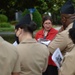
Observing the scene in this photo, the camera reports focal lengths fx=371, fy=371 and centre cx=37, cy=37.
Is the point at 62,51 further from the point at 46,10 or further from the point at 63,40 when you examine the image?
the point at 46,10

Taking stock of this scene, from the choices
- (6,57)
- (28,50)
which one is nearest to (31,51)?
(28,50)

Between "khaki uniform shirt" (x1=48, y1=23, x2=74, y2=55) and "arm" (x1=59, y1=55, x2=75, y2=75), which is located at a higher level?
"arm" (x1=59, y1=55, x2=75, y2=75)

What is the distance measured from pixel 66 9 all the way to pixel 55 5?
19510 mm

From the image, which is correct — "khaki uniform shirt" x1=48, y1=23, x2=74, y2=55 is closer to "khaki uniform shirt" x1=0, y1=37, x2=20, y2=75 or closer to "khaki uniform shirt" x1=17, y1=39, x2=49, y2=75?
"khaki uniform shirt" x1=17, y1=39, x2=49, y2=75

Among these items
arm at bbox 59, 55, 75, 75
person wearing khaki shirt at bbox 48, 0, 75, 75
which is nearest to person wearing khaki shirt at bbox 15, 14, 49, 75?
person wearing khaki shirt at bbox 48, 0, 75, 75

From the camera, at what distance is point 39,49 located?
193 inches

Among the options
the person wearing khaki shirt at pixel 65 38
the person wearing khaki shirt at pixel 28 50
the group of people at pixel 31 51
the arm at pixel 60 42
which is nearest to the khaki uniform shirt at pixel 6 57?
the group of people at pixel 31 51

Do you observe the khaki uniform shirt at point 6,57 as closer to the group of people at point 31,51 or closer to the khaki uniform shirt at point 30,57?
the group of people at point 31,51

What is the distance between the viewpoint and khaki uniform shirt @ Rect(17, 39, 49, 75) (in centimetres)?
475

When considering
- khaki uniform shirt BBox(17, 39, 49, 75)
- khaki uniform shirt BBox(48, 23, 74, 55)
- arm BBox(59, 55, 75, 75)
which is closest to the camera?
arm BBox(59, 55, 75, 75)

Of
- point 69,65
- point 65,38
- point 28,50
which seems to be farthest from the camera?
point 65,38

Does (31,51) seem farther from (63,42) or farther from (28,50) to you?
(63,42)

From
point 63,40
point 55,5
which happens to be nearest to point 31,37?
point 63,40

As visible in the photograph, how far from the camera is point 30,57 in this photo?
479 cm
